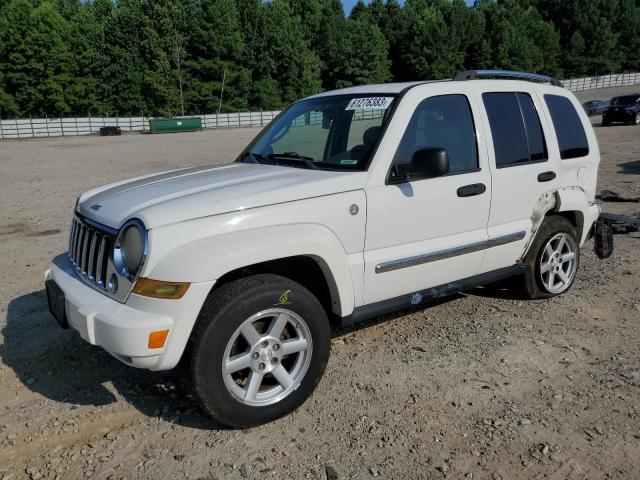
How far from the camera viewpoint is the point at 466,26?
3595 inches

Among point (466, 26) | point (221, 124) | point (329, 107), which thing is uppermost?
point (466, 26)

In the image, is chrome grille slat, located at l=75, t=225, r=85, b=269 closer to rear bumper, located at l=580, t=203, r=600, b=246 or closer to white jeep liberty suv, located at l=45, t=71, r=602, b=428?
white jeep liberty suv, located at l=45, t=71, r=602, b=428

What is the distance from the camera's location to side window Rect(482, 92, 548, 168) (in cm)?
435

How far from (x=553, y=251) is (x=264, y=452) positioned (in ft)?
10.7

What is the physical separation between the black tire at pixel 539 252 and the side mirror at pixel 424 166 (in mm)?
1615

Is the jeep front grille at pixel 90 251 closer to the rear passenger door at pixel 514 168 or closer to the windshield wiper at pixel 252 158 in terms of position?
the windshield wiper at pixel 252 158

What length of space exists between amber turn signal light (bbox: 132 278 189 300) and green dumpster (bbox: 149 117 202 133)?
48325 millimetres

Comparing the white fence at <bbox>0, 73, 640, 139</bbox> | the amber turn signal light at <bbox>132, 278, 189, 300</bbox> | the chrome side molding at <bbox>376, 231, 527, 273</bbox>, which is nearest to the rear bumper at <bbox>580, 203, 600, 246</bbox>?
the chrome side molding at <bbox>376, 231, 527, 273</bbox>

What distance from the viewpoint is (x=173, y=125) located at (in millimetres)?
49125

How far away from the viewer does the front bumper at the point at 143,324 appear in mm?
2838

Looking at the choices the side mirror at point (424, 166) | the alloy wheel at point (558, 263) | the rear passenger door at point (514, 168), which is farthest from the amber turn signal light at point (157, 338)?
the alloy wheel at point (558, 263)

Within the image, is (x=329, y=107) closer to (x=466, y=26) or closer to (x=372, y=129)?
(x=372, y=129)

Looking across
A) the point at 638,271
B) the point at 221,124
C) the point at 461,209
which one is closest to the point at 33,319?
the point at 461,209

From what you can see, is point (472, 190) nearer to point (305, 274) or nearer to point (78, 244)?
point (305, 274)
